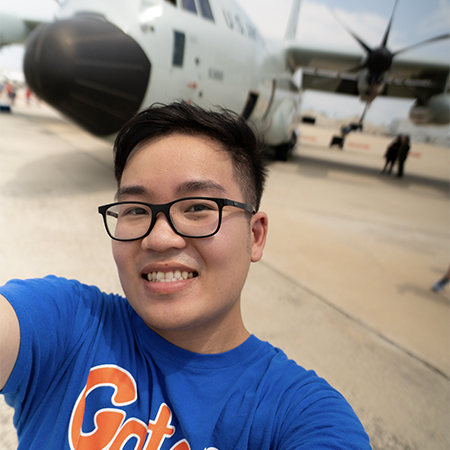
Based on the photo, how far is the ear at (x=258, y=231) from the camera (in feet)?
3.66

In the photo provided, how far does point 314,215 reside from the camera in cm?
505

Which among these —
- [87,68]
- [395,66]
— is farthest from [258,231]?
[395,66]

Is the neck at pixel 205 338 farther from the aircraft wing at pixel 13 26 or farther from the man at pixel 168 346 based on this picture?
the aircraft wing at pixel 13 26

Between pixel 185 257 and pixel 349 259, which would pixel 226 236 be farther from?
pixel 349 259

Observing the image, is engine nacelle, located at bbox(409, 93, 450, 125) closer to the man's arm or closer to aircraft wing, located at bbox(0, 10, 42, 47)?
the man's arm

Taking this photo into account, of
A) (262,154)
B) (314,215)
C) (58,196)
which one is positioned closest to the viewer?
(262,154)

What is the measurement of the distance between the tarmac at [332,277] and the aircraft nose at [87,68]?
122 cm

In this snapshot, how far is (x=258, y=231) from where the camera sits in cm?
115

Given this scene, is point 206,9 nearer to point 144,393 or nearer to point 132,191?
point 132,191

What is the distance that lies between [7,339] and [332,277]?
288cm

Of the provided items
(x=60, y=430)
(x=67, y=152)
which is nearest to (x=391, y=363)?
(x=60, y=430)

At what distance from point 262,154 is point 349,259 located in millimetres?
2734

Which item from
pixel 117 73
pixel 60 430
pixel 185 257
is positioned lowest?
pixel 60 430

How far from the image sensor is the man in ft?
2.53
